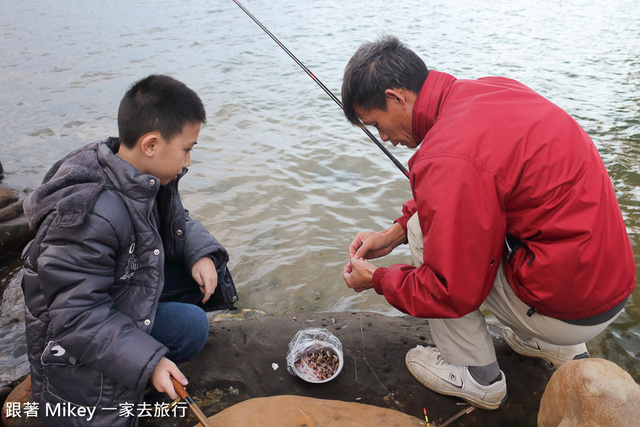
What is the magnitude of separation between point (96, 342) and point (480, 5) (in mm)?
18362

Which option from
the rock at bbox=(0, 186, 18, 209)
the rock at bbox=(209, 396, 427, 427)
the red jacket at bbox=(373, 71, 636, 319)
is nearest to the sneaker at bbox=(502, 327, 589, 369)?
the red jacket at bbox=(373, 71, 636, 319)

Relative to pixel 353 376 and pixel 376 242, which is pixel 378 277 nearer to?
pixel 376 242

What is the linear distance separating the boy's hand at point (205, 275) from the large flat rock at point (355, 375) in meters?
0.35

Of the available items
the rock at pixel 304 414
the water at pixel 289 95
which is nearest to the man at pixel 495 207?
the rock at pixel 304 414

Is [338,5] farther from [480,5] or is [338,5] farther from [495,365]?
[495,365]

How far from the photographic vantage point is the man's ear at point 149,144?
221 centimetres

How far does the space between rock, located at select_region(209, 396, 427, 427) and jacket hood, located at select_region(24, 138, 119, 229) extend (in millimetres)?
1055

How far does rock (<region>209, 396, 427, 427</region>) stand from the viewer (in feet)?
7.28

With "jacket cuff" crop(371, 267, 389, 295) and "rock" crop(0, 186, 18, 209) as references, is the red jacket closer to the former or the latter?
"jacket cuff" crop(371, 267, 389, 295)

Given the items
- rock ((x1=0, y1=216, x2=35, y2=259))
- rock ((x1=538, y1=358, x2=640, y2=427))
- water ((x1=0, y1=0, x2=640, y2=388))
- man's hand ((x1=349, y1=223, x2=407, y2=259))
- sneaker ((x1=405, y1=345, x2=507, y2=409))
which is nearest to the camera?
rock ((x1=538, y1=358, x2=640, y2=427))

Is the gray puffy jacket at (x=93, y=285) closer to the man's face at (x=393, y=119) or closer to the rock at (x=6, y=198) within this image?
the man's face at (x=393, y=119)

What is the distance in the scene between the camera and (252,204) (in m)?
5.34

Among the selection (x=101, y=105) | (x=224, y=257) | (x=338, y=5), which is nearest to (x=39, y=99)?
(x=101, y=105)

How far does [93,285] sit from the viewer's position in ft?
6.43
